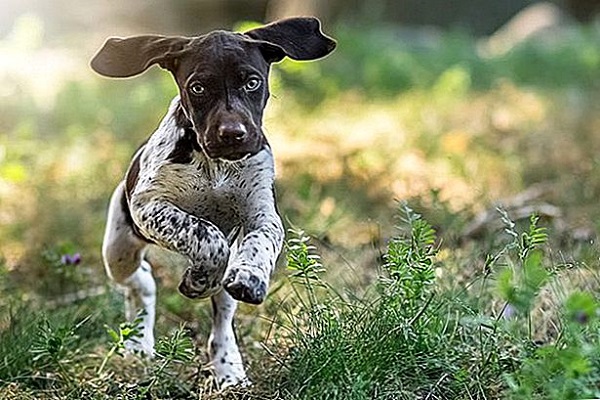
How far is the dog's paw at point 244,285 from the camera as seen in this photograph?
2838 millimetres

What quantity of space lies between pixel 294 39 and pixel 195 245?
2.34 feet

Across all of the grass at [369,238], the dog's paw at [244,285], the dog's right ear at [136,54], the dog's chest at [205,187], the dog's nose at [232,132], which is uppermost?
the dog's nose at [232,132]

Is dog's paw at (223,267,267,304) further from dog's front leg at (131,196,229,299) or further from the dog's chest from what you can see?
the dog's chest

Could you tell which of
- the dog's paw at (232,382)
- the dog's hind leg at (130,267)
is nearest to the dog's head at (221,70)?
the dog's hind leg at (130,267)

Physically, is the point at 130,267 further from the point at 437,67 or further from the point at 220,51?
the point at 437,67

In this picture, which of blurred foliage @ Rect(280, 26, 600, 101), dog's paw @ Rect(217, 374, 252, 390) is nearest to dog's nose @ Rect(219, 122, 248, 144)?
dog's paw @ Rect(217, 374, 252, 390)

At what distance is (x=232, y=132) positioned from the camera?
9.80 feet

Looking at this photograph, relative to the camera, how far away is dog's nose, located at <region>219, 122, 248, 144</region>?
→ 9.80 feet

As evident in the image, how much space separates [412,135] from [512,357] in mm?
4413

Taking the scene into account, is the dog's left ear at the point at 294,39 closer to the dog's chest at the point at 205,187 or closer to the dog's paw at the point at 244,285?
the dog's chest at the point at 205,187

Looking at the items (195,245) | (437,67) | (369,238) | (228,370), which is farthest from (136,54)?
(437,67)

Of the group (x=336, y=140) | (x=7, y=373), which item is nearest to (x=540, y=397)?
(x=7, y=373)

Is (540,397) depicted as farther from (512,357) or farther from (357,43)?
(357,43)

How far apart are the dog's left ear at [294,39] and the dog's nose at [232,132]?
334 millimetres
